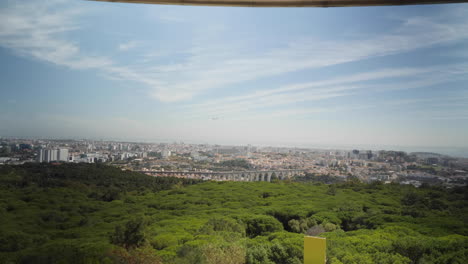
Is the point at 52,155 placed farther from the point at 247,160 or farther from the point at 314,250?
the point at 314,250

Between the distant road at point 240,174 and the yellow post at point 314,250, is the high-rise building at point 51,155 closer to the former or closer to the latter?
the distant road at point 240,174

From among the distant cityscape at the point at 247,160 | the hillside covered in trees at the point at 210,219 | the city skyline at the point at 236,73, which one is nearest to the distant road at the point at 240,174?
the distant cityscape at the point at 247,160

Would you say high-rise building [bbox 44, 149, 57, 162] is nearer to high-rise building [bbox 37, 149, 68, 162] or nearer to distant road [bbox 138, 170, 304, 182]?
high-rise building [bbox 37, 149, 68, 162]

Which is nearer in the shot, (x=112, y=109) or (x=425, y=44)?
(x=425, y=44)

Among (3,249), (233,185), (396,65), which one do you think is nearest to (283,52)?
(396,65)

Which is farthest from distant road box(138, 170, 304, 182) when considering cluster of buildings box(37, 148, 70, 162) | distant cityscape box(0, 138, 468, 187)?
cluster of buildings box(37, 148, 70, 162)

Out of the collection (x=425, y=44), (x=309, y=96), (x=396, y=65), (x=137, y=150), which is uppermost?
(x=425, y=44)

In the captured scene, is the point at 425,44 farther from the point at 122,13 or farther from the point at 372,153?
the point at 122,13
